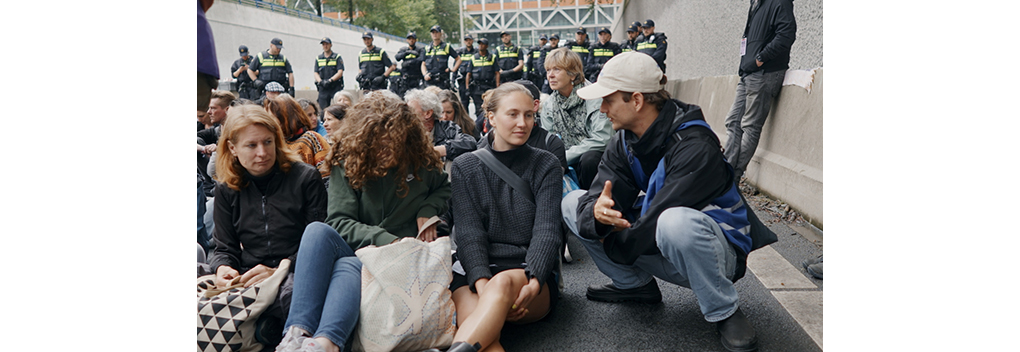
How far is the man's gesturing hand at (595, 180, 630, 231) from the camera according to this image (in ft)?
9.01

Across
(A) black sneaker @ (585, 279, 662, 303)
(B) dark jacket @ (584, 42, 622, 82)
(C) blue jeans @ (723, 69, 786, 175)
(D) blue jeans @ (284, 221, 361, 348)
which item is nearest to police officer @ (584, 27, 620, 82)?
(B) dark jacket @ (584, 42, 622, 82)

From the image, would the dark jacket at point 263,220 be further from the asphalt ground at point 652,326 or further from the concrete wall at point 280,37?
the concrete wall at point 280,37

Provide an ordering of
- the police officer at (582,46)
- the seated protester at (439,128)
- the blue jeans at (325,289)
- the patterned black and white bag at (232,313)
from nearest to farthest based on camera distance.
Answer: the blue jeans at (325,289) → the patterned black and white bag at (232,313) → the seated protester at (439,128) → the police officer at (582,46)

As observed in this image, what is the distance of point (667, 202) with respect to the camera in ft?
8.94

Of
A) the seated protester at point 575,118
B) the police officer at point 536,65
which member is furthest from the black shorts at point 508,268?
the police officer at point 536,65

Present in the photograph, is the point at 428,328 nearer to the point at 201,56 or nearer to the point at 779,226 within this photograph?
the point at 201,56

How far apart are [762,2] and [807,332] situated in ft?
→ 12.2

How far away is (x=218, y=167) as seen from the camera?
3.17 meters

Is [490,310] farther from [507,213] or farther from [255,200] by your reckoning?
[255,200]

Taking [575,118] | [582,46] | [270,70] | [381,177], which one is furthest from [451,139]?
[270,70]

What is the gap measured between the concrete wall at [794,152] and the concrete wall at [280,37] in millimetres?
17245

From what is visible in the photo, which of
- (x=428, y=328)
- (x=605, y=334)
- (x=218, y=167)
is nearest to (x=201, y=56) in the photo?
(x=218, y=167)

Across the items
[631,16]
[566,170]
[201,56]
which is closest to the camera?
[201,56]

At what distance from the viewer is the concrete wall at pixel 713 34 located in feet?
19.7
